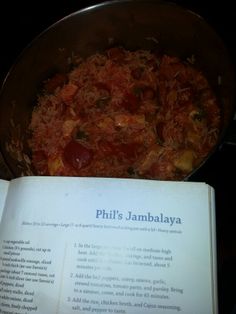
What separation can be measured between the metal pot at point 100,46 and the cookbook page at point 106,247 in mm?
243

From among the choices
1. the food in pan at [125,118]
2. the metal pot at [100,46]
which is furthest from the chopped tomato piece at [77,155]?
the metal pot at [100,46]

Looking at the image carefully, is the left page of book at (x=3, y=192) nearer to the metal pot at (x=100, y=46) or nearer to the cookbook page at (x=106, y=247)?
the cookbook page at (x=106, y=247)

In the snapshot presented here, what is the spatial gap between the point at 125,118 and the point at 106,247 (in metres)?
0.47

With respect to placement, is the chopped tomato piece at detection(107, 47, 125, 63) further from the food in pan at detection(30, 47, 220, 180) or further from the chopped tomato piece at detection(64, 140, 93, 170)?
the chopped tomato piece at detection(64, 140, 93, 170)

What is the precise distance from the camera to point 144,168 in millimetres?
1013

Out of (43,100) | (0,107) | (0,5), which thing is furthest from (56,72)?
(0,5)

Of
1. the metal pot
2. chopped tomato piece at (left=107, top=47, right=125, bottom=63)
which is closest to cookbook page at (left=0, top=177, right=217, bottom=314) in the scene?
the metal pot

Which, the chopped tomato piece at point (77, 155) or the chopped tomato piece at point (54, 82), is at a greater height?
the chopped tomato piece at point (54, 82)

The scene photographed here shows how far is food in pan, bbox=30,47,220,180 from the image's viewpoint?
1.03 m

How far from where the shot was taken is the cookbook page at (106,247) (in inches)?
26.5

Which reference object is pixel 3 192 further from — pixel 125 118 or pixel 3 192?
pixel 125 118

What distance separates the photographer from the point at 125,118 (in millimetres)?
1096

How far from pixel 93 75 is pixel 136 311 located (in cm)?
75

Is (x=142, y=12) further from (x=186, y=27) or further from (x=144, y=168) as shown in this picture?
(x=144, y=168)
